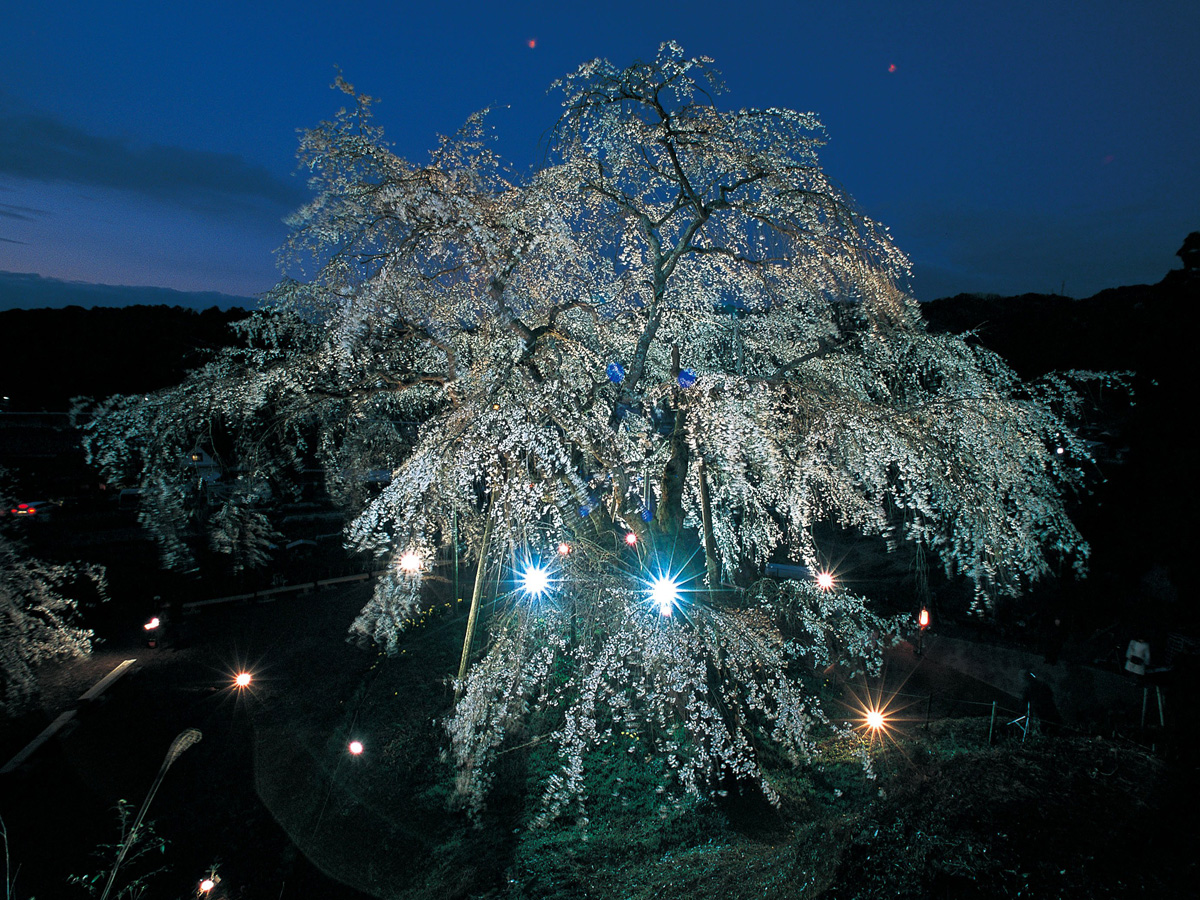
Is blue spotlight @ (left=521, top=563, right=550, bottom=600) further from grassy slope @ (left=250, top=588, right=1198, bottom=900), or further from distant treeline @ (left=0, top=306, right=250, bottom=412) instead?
distant treeline @ (left=0, top=306, right=250, bottom=412)

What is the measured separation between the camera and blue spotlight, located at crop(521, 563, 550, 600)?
5.81 meters

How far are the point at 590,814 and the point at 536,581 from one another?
2.95m

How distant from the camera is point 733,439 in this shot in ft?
15.2

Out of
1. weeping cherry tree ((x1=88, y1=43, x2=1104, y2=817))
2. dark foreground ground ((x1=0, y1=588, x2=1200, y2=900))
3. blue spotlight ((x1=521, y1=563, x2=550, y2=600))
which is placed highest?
weeping cherry tree ((x1=88, y1=43, x2=1104, y2=817))

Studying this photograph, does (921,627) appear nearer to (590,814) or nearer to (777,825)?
(777,825)

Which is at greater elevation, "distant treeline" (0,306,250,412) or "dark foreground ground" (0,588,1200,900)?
"distant treeline" (0,306,250,412)

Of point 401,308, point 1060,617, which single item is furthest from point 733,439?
point 1060,617

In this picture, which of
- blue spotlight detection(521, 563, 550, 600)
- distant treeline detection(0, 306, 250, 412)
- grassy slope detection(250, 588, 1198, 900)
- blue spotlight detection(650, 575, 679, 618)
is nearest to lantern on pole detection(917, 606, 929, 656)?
grassy slope detection(250, 588, 1198, 900)

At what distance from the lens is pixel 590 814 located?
614 centimetres

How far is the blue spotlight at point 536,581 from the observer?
19.1 feet

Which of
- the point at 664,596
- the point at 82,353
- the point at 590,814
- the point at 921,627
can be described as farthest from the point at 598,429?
the point at 82,353

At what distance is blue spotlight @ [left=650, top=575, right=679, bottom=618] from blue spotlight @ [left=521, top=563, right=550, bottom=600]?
4.01 ft

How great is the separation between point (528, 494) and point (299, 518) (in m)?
23.3

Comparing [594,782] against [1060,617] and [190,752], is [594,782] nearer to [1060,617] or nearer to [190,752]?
[190,752]
